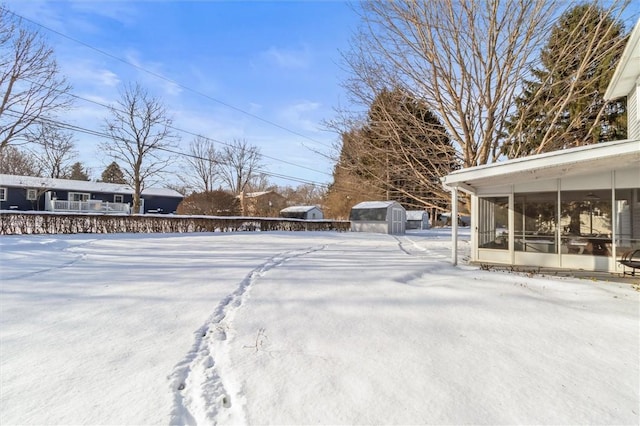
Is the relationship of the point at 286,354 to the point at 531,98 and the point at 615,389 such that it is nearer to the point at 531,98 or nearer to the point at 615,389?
the point at 615,389

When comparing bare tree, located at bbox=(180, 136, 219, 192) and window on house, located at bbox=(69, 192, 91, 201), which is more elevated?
bare tree, located at bbox=(180, 136, 219, 192)

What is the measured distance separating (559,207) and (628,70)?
3417 millimetres

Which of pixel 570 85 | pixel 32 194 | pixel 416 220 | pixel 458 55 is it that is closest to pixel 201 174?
pixel 32 194

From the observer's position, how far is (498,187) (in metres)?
9.22

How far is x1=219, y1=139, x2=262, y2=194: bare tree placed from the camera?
3756cm

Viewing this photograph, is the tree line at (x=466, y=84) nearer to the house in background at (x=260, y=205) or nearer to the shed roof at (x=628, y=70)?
the shed roof at (x=628, y=70)

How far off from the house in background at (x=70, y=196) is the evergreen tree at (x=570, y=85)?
31.0 metres

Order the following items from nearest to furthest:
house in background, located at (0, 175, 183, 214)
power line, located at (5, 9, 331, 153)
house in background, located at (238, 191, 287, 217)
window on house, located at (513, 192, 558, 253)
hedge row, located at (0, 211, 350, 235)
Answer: window on house, located at (513, 192, 558, 253) → hedge row, located at (0, 211, 350, 235) → power line, located at (5, 9, 331, 153) → house in background, located at (0, 175, 183, 214) → house in background, located at (238, 191, 287, 217)

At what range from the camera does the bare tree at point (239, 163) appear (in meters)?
→ 37.6

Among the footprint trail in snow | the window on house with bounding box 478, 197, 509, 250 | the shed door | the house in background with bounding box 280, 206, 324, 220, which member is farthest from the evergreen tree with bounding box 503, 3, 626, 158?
the house in background with bounding box 280, 206, 324, 220

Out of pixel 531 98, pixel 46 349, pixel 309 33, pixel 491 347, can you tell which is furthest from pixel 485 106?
pixel 46 349

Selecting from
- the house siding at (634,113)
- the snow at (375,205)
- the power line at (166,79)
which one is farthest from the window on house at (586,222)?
the snow at (375,205)

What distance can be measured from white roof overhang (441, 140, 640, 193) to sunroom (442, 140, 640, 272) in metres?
0.01

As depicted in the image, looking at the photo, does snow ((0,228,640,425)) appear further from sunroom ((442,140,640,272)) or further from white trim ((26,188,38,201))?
white trim ((26,188,38,201))
